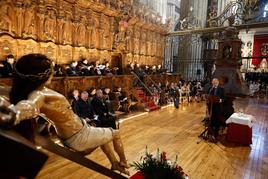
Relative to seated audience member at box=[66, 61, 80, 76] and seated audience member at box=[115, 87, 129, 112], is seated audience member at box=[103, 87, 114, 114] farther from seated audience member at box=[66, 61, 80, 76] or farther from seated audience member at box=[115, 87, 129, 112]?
seated audience member at box=[66, 61, 80, 76]

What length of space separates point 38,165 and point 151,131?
5.84m

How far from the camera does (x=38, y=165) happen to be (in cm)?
114

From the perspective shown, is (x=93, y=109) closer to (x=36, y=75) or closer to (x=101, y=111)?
(x=101, y=111)

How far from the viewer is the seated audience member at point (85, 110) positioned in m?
5.50

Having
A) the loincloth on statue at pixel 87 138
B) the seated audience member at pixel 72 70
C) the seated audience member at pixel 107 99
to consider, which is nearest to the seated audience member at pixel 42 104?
the loincloth on statue at pixel 87 138

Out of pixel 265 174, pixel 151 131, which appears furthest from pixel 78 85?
pixel 265 174

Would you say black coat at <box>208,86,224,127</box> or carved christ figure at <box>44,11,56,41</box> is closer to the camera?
black coat at <box>208,86,224,127</box>

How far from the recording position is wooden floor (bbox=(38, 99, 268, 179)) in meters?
4.19

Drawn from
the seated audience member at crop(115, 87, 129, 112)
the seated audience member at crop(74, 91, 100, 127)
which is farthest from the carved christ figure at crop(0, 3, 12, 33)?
the seated audience member at crop(115, 87, 129, 112)

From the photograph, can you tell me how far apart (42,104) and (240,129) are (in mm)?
5669

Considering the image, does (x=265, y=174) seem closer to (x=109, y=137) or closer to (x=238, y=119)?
(x=238, y=119)

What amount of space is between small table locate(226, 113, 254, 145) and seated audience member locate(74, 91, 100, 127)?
11.4 feet

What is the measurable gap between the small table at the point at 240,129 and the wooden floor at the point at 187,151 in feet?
0.72

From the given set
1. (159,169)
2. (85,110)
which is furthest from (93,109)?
(159,169)
